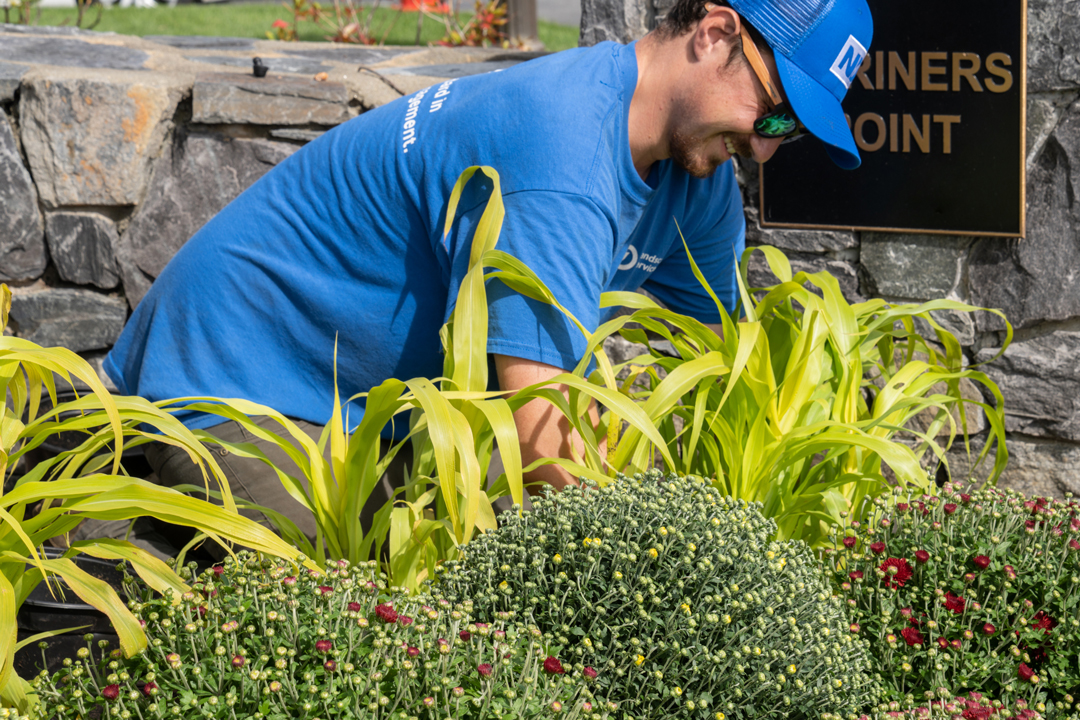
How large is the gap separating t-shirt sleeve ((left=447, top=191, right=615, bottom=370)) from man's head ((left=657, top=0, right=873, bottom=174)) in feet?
1.03

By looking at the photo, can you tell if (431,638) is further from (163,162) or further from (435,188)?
(163,162)

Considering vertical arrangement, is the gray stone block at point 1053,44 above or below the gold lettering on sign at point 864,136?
above

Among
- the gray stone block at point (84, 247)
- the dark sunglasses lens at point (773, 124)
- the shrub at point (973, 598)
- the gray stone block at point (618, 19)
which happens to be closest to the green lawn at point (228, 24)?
the gray stone block at point (618, 19)

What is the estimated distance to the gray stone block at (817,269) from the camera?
2498 mm

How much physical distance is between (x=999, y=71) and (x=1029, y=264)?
1.63ft

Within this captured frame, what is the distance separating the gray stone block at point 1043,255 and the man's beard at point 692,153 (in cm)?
98

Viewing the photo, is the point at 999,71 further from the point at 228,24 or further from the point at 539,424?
the point at 228,24

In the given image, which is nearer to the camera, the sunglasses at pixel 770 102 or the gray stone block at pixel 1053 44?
the sunglasses at pixel 770 102

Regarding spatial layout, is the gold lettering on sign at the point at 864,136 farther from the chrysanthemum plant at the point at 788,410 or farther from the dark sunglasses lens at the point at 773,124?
the dark sunglasses lens at the point at 773,124

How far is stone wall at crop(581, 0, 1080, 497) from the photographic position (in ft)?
7.12

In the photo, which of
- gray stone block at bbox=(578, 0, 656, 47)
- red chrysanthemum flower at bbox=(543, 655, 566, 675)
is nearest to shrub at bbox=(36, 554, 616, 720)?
red chrysanthemum flower at bbox=(543, 655, 566, 675)

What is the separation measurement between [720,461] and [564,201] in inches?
23.4

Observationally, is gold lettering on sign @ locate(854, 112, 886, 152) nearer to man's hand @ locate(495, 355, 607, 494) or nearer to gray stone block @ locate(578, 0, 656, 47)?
gray stone block @ locate(578, 0, 656, 47)

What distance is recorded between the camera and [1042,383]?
237cm
